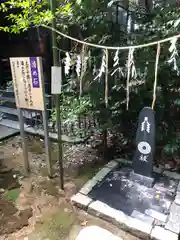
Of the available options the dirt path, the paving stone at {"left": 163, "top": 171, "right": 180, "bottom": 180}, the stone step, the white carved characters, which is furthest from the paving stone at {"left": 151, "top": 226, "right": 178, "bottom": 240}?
the stone step

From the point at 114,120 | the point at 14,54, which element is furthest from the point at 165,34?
the point at 14,54

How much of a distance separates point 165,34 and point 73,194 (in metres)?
2.95

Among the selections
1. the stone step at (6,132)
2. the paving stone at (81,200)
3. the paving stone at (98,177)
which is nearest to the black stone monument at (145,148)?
the paving stone at (98,177)

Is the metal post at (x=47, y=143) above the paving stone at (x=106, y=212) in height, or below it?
above

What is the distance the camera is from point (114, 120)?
406cm

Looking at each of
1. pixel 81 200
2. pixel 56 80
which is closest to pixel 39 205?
pixel 81 200

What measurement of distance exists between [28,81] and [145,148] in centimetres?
228

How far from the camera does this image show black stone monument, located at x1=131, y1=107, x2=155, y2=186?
3.33 meters

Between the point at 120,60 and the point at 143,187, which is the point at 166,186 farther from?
the point at 120,60

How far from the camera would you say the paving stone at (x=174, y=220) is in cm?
275

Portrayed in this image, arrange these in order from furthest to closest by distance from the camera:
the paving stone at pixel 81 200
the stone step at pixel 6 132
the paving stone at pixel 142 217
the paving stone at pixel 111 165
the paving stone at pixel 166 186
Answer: the stone step at pixel 6 132
the paving stone at pixel 111 165
the paving stone at pixel 166 186
the paving stone at pixel 81 200
the paving stone at pixel 142 217

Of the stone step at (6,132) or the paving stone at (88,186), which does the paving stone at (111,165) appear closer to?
the paving stone at (88,186)

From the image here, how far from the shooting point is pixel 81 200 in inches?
129

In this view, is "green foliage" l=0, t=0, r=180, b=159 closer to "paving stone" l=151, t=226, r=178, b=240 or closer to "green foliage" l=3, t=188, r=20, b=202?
"paving stone" l=151, t=226, r=178, b=240
